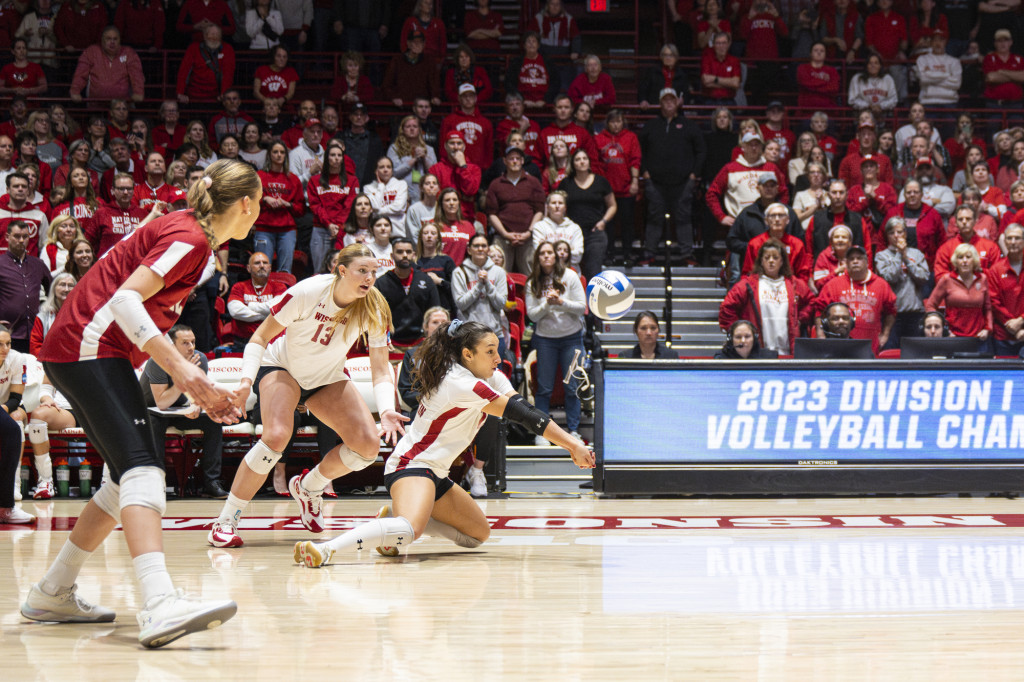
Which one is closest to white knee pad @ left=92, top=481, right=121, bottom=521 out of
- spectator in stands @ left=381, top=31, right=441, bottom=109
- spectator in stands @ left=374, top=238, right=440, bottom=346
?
spectator in stands @ left=374, top=238, right=440, bottom=346

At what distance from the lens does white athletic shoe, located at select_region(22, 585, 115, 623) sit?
13.8ft

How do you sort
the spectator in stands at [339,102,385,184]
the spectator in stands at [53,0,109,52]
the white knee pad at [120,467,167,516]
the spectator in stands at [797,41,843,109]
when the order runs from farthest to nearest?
the spectator in stands at [797,41,843,109]
the spectator in stands at [53,0,109,52]
the spectator in stands at [339,102,385,184]
the white knee pad at [120,467,167,516]

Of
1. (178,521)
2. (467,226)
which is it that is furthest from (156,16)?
(178,521)

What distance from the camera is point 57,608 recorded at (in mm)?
4203

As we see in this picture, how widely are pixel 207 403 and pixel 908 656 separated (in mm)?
2634

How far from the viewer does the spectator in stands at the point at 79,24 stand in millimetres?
14719

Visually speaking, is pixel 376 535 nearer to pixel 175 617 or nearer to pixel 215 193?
pixel 175 617

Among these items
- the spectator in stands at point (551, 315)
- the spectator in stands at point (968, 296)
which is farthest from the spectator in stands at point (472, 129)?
the spectator in stands at point (968, 296)

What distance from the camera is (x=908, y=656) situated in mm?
3684

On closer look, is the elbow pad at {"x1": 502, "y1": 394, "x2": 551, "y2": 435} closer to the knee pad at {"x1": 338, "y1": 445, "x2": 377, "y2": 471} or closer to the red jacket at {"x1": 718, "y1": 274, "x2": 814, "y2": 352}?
the knee pad at {"x1": 338, "y1": 445, "x2": 377, "y2": 471}

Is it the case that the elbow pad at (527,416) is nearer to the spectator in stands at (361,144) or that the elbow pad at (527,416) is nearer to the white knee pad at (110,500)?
the white knee pad at (110,500)

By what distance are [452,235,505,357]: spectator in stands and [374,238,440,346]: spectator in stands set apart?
33 centimetres

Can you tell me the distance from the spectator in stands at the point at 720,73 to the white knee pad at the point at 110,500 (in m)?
12.4

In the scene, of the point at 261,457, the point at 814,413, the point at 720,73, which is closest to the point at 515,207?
the point at 720,73
